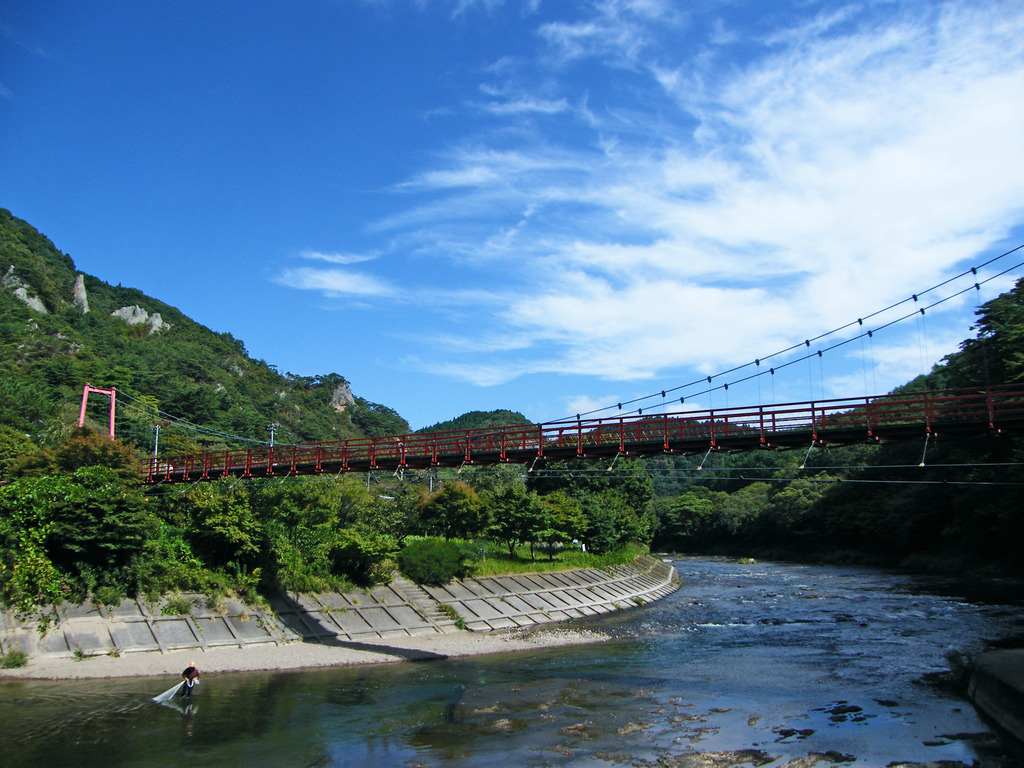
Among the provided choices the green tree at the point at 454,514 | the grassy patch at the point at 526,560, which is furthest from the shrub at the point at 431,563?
the green tree at the point at 454,514

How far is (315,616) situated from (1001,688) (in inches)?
988

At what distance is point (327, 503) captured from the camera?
35.6 meters

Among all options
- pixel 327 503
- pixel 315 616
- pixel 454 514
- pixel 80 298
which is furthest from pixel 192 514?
pixel 80 298

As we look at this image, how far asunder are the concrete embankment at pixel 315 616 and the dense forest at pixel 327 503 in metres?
0.90

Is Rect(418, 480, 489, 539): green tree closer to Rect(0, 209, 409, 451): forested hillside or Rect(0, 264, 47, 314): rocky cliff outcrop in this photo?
Rect(0, 209, 409, 451): forested hillside

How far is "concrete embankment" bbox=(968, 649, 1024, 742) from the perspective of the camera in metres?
16.7

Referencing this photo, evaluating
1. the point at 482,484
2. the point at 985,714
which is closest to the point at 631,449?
the point at 985,714

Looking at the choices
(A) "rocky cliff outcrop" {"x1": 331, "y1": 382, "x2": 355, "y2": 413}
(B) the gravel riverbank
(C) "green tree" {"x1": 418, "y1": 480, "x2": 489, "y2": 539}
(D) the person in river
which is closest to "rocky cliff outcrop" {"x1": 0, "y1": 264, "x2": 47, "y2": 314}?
(A) "rocky cliff outcrop" {"x1": 331, "y1": 382, "x2": 355, "y2": 413}

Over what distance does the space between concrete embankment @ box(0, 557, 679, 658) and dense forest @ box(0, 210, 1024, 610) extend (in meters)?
0.90

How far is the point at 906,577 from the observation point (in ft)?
186

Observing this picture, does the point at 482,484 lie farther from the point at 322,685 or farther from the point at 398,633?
A: the point at 322,685

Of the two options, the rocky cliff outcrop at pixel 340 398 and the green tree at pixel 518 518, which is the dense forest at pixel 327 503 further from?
the rocky cliff outcrop at pixel 340 398

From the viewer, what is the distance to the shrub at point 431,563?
120 ft

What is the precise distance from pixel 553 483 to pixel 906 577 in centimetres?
3284
